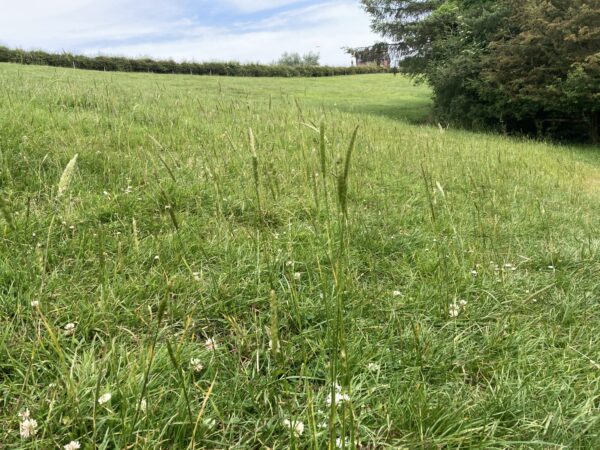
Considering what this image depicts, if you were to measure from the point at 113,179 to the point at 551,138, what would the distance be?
1503cm

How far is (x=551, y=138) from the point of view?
46.7 feet

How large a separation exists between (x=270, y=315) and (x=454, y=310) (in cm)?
124

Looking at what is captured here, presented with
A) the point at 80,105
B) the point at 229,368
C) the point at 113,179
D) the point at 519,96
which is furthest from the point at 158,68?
the point at 229,368

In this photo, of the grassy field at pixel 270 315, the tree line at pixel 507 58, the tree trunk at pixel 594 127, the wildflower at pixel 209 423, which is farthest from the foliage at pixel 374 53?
the wildflower at pixel 209 423

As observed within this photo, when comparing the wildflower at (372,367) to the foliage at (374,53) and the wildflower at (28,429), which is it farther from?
the foliage at (374,53)

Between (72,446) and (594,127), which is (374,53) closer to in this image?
(594,127)

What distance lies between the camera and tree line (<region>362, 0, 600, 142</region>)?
1217 cm

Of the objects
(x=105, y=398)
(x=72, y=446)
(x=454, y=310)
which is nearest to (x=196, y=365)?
(x=105, y=398)

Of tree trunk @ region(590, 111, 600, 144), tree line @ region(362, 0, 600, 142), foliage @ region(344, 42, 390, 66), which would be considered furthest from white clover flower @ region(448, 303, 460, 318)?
foliage @ region(344, 42, 390, 66)

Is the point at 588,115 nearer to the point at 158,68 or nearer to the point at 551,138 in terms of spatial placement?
the point at 551,138

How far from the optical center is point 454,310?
231cm

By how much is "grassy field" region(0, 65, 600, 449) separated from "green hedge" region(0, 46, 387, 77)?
106 feet

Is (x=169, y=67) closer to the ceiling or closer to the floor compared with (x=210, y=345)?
closer to the ceiling

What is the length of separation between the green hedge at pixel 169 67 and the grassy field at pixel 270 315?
32.2 m
